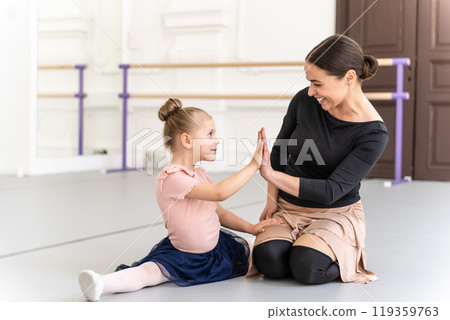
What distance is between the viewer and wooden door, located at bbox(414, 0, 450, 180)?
427cm

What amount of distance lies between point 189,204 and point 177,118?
0.21 metres

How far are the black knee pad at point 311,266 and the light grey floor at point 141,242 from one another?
2cm

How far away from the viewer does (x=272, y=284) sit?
1525 mm

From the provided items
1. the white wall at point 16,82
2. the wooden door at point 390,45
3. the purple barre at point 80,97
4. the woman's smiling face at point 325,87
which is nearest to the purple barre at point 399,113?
the wooden door at point 390,45

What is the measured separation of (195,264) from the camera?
1532mm

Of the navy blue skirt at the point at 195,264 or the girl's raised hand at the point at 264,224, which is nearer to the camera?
the navy blue skirt at the point at 195,264

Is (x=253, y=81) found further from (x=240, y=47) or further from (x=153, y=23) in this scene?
(x=153, y=23)

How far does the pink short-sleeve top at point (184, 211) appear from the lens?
1.50 m

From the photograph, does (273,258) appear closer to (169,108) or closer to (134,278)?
(134,278)

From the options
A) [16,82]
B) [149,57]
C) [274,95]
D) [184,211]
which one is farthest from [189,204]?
[149,57]

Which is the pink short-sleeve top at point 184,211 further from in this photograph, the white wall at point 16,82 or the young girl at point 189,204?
the white wall at point 16,82

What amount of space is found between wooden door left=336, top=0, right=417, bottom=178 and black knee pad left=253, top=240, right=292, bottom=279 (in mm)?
2996

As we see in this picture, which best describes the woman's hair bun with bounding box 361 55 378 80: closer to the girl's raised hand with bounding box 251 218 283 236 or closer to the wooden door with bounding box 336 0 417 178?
the girl's raised hand with bounding box 251 218 283 236

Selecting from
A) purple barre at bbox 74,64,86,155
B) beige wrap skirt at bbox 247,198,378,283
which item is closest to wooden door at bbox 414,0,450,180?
purple barre at bbox 74,64,86,155
